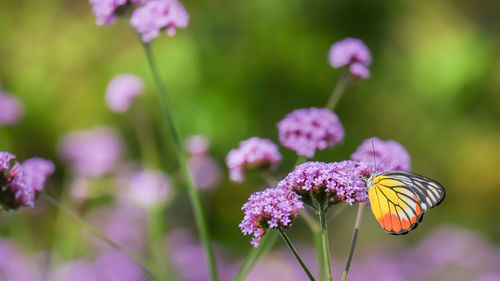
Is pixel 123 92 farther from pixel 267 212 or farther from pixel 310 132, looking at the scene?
pixel 267 212

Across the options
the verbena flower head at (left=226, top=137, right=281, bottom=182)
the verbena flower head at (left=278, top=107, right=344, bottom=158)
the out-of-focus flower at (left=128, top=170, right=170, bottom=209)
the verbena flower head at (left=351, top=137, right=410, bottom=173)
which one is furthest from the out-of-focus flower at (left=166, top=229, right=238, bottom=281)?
the verbena flower head at (left=351, top=137, right=410, bottom=173)

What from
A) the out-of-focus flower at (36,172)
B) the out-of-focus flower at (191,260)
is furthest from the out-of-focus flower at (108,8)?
the out-of-focus flower at (191,260)

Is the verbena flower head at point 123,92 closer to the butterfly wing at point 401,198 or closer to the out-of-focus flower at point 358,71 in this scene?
the out-of-focus flower at point 358,71

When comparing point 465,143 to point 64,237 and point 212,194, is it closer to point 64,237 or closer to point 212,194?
point 212,194

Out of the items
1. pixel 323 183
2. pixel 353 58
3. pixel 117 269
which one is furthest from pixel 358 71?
pixel 117 269

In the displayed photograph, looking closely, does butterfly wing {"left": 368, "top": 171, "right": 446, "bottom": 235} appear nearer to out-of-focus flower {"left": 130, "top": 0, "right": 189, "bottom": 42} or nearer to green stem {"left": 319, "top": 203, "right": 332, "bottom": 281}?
green stem {"left": 319, "top": 203, "right": 332, "bottom": 281}

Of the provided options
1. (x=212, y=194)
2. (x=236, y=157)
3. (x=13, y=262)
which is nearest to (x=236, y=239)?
(x=212, y=194)
